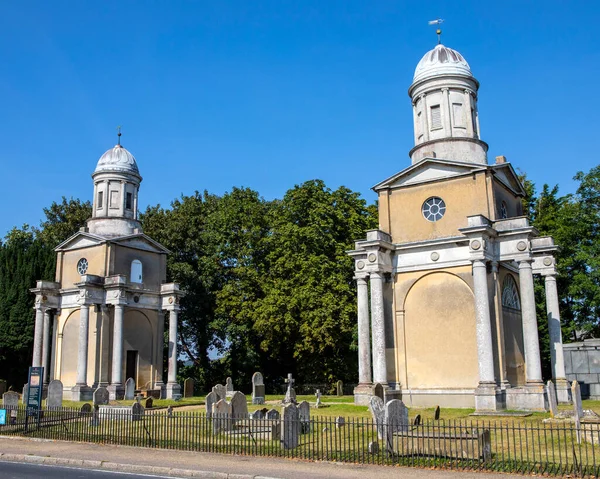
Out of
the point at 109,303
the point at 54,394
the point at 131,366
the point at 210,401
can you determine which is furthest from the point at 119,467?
the point at 131,366

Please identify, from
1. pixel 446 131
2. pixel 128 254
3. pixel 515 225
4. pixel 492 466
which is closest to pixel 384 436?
pixel 492 466

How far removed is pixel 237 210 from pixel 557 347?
2588 cm

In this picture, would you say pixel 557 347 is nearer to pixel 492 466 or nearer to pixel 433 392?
pixel 433 392

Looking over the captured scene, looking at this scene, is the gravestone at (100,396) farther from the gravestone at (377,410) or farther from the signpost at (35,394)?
the gravestone at (377,410)

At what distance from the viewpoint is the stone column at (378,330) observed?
25.9 m

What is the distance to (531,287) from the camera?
80.4ft

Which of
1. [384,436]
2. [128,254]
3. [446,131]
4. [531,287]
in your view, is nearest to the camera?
[384,436]

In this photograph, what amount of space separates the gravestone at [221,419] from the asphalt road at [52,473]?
153 inches


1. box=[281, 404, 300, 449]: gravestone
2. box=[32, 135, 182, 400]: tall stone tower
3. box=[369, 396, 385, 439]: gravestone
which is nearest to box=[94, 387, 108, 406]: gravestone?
box=[32, 135, 182, 400]: tall stone tower

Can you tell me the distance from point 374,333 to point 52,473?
1590 centimetres

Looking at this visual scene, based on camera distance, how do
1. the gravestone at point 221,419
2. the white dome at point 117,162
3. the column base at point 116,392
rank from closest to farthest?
the gravestone at point 221,419 → the column base at point 116,392 → the white dome at point 117,162

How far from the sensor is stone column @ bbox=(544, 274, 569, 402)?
26.3m

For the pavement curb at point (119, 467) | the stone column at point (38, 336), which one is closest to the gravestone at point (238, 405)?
the pavement curb at point (119, 467)

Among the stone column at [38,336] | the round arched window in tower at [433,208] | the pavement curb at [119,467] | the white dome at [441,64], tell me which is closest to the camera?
the pavement curb at [119,467]
